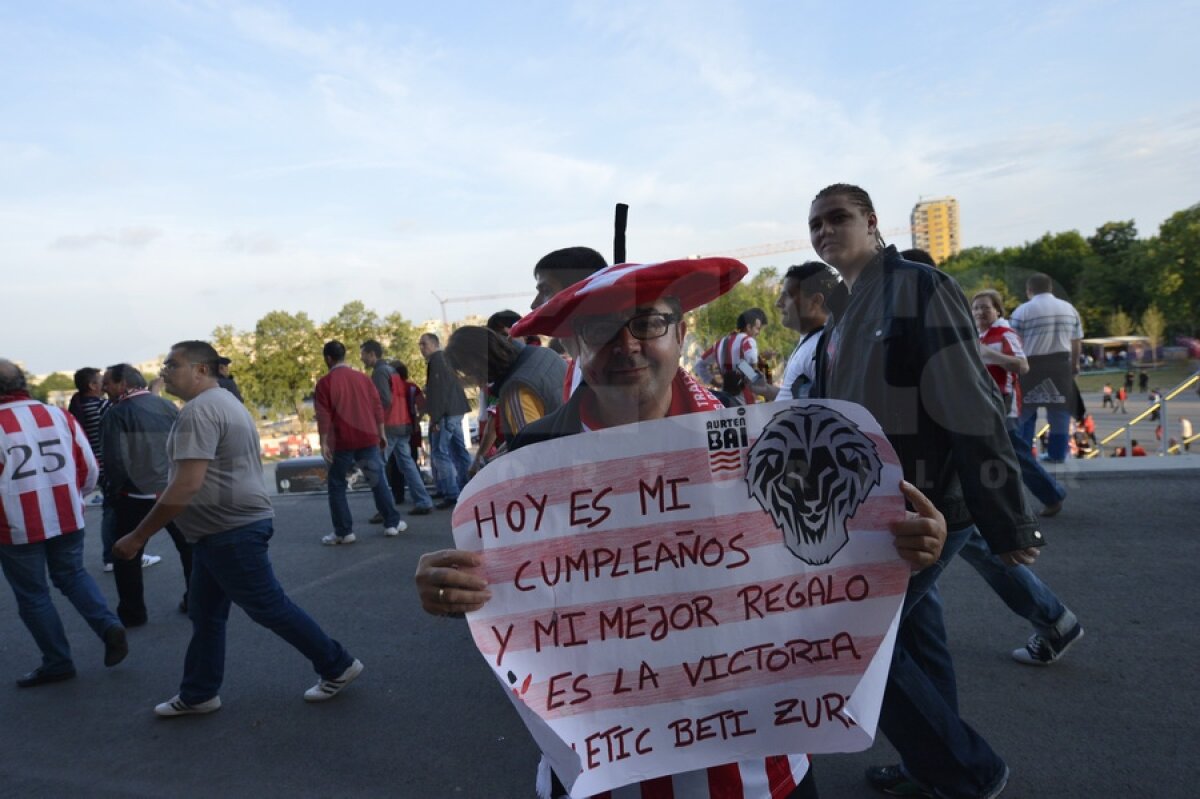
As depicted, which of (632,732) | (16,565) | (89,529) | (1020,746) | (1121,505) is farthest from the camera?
(89,529)

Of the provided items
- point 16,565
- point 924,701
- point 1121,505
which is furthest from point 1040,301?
point 16,565

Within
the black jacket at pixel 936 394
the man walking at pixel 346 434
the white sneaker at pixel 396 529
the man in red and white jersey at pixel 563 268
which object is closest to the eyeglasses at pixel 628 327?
the black jacket at pixel 936 394

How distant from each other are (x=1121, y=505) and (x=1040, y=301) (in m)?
1.83

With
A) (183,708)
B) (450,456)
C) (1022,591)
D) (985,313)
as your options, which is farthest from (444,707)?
(450,456)

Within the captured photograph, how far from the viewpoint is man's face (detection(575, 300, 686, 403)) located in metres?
1.54

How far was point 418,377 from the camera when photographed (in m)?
51.4

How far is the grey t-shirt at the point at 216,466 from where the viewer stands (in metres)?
3.79

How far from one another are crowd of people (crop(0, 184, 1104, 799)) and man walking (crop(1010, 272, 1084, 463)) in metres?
0.02

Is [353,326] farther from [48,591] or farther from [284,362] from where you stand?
[48,591]

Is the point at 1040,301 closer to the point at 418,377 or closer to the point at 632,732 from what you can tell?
the point at 632,732

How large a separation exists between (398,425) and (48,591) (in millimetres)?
4219

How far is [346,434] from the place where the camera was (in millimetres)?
7227

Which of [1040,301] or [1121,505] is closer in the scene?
[1121,505]

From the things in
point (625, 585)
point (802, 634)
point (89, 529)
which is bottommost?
point (89, 529)
